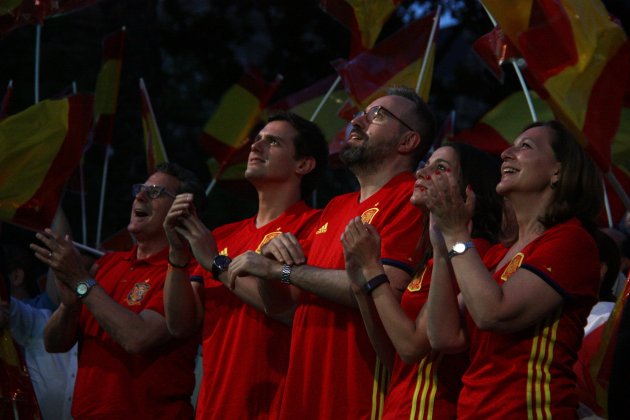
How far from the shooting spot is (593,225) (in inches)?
153

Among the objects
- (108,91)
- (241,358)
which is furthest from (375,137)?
(108,91)

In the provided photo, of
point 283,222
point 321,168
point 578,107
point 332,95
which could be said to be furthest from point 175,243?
point 332,95

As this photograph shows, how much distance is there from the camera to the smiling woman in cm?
355

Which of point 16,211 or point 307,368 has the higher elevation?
point 16,211

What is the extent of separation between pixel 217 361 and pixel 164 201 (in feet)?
4.16

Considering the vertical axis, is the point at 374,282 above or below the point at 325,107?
below

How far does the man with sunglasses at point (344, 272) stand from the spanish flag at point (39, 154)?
6.77 ft

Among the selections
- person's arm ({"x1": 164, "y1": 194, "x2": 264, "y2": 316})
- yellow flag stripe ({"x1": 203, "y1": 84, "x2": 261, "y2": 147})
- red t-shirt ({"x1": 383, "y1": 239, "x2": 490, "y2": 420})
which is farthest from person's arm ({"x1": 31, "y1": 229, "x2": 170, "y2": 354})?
yellow flag stripe ({"x1": 203, "y1": 84, "x2": 261, "y2": 147})

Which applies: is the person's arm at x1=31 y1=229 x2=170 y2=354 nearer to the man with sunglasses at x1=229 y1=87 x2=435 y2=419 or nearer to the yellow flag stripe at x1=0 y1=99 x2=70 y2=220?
the yellow flag stripe at x1=0 y1=99 x2=70 y2=220

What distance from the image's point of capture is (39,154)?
6.18m

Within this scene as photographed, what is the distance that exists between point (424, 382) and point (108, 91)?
16.3ft

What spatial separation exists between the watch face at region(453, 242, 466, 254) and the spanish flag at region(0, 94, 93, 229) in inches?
126

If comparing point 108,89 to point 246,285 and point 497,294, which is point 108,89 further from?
point 497,294

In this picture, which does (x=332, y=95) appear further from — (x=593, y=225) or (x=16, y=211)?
(x=593, y=225)
